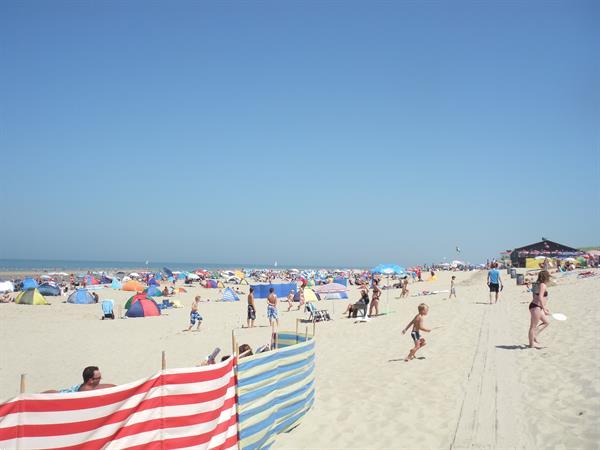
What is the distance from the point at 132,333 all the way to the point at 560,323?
1257 cm

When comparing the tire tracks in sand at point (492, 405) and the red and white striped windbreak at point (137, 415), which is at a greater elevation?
the red and white striped windbreak at point (137, 415)

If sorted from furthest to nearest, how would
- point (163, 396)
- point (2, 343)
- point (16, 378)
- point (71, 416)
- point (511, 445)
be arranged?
1. point (2, 343)
2. point (16, 378)
3. point (511, 445)
4. point (163, 396)
5. point (71, 416)

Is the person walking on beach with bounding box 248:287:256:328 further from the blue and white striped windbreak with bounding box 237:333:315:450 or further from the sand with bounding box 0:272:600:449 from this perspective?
the blue and white striped windbreak with bounding box 237:333:315:450

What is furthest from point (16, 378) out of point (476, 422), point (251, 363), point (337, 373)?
point (476, 422)

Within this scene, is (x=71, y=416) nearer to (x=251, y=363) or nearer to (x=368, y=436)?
(x=251, y=363)

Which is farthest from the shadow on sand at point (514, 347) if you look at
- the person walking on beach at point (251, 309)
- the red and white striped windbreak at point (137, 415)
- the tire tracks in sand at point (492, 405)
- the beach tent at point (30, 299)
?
the beach tent at point (30, 299)

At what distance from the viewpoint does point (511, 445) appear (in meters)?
4.75

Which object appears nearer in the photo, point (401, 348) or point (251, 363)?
point (251, 363)

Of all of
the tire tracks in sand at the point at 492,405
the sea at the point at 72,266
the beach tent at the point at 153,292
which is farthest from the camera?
the sea at the point at 72,266

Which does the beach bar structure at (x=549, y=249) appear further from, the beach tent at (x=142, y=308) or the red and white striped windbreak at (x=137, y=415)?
the red and white striped windbreak at (x=137, y=415)

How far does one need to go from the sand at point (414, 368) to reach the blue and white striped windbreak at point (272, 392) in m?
0.28

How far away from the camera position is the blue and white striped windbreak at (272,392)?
4.66 metres

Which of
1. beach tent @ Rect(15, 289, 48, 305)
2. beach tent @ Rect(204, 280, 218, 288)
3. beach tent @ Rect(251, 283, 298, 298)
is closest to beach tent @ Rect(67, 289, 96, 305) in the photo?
beach tent @ Rect(15, 289, 48, 305)

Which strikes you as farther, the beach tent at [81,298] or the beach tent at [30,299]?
the beach tent at [81,298]
